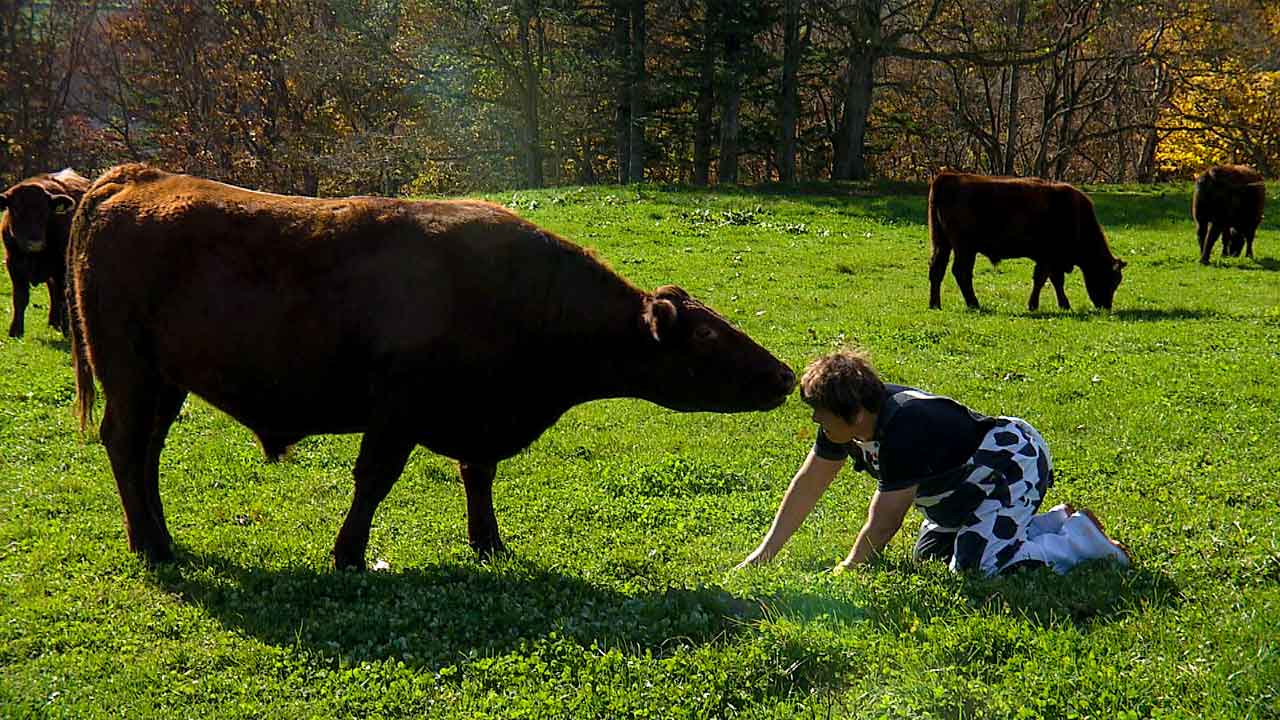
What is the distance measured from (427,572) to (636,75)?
30.3 m

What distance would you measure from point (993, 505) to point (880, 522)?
25.6 inches

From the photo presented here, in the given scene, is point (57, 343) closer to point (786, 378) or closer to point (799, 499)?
point (786, 378)

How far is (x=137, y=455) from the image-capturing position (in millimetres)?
6730

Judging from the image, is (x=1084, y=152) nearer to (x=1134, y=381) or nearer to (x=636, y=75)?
(x=636, y=75)

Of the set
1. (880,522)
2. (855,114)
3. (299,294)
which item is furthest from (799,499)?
(855,114)

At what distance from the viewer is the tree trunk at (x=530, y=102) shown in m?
36.7

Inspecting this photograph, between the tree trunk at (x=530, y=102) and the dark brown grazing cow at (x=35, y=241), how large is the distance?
23776 millimetres

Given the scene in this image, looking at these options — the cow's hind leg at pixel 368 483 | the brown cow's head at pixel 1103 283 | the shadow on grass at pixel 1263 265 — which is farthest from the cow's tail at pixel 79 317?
the shadow on grass at pixel 1263 265

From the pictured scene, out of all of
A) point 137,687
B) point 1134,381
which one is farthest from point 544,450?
point 1134,381

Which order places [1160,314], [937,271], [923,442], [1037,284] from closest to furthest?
[923,442] < [1160,314] < [937,271] < [1037,284]

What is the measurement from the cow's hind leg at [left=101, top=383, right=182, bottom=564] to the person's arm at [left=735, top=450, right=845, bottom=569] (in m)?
3.82

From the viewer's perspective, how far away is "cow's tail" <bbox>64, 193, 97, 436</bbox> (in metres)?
6.82

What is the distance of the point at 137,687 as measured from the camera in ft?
16.3

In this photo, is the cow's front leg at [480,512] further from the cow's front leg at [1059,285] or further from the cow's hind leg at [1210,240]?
the cow's hind leg at [1210,240]
